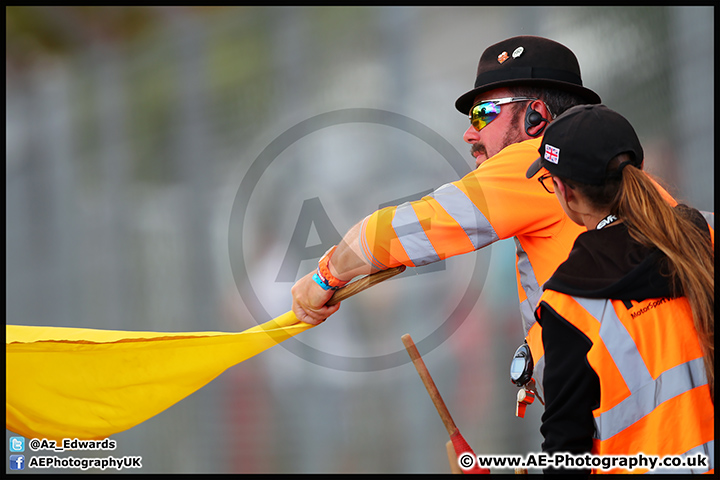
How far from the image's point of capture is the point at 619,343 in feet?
4.21

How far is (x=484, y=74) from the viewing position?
6.96ft

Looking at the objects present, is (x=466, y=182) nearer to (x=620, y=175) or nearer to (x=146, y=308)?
(x=620, y=175)

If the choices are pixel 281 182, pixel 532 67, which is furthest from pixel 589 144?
pixel 281 182

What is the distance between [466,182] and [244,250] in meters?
2.86

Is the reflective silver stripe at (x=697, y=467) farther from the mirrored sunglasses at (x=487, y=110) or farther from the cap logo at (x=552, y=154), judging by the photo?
the mirrored sunglasses at (x=487, y=110)

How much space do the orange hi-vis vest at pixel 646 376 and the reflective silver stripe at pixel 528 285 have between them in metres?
0.49

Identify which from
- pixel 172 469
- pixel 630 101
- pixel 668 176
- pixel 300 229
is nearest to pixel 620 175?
pixel 668 176

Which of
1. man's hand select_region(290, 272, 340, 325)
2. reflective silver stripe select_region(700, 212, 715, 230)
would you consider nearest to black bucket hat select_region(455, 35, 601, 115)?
reflective silver stripe select_region(700, 212, 715, 230)

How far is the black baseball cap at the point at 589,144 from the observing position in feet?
4.55

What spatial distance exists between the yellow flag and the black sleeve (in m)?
1.20

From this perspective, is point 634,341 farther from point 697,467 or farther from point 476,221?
point 476,221

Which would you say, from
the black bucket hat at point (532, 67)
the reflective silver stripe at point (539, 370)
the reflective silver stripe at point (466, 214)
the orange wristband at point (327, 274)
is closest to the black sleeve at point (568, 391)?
the reflective silver stripe at point (539, 370)

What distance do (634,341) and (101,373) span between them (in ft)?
6.06

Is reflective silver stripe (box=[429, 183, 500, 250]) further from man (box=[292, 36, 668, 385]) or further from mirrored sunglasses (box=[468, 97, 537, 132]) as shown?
mirrored sunglasses (box=[468, 97, 537, 132])
